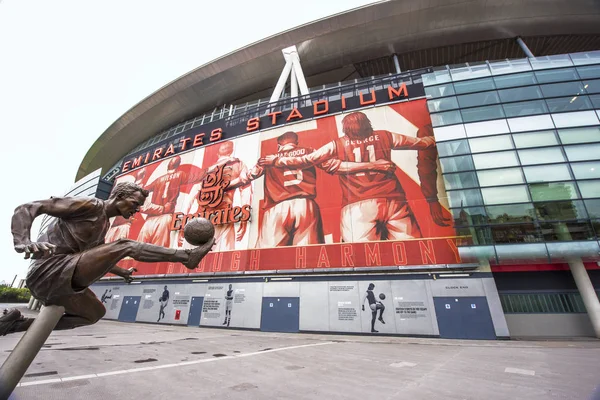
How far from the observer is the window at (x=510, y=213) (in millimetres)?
13258

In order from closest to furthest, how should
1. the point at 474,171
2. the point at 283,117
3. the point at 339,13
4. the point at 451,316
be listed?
1. the point at 451,316
2. the point at 474,171
3. the point at 283,117
4. the point at 339,13

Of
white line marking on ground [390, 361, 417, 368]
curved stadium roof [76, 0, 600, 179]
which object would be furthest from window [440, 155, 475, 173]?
curved stadium roof [76, 0, 600, 179]

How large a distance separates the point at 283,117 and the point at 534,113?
18.1 metres

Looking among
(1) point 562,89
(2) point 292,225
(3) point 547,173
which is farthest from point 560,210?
(2) point 292,225

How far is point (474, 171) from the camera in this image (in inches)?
575

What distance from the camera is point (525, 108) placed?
15.7 metres

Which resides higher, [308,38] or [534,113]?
[308,38]

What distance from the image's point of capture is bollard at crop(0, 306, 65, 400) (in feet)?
6.69

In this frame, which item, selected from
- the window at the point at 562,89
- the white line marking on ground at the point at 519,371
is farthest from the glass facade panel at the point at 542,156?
the white line marking on ground at the point at 519,371

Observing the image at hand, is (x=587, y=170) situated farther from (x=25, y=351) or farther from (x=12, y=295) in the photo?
(x=12, y=295)

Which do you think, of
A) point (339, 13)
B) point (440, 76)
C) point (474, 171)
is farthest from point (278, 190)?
point (339, 13)

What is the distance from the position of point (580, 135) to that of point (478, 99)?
18.8ft

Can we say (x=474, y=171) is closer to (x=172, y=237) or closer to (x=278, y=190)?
(x=278, y=190)

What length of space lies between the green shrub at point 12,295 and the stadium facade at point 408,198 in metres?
35.0
